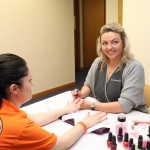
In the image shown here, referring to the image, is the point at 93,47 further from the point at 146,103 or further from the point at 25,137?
the point at 25,137

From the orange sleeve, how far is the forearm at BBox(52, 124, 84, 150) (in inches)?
2.0

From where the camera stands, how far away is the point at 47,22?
3.92 meters

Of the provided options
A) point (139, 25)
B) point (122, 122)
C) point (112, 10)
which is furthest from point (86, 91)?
point (112, 10)

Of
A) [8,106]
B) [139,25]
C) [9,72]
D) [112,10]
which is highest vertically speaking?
[112,10]

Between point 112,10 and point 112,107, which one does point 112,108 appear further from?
point 112,10

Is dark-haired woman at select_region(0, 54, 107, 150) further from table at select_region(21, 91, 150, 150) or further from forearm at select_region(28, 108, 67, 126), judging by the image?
forearm at select_region(28, 108, 67, 126)

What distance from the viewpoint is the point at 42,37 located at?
390 cm

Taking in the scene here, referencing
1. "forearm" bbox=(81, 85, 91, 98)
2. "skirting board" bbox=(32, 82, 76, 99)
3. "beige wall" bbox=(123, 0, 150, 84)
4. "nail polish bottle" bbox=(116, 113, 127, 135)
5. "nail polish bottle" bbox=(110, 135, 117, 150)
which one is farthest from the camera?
"skirting board" bbox=(32, 82, 76, 99)

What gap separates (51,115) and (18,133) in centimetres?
53

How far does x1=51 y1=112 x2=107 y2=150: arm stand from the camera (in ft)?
3.76

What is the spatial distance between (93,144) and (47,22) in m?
3.09

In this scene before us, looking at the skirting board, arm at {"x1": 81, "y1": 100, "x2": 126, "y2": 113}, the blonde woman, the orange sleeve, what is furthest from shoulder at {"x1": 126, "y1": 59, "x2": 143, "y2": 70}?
the skirting board

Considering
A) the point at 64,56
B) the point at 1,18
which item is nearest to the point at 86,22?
the point at 64,56

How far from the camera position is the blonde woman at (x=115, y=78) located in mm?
1657
